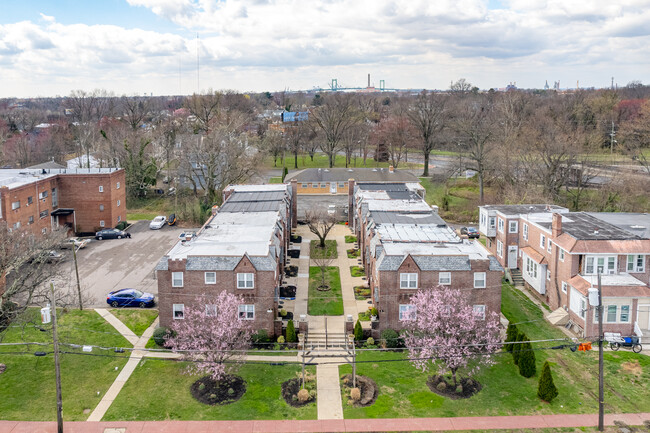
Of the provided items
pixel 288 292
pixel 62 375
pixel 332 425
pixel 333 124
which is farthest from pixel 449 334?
pixel 333 124

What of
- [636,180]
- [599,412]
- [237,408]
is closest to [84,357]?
[237,408]

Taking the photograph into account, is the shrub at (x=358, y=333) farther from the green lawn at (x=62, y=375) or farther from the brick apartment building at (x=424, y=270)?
the green lawn at (x=62, y=375)

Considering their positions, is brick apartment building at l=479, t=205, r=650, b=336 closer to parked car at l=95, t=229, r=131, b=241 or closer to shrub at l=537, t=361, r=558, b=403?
shrub at l=537, t=361, r=558, b=403

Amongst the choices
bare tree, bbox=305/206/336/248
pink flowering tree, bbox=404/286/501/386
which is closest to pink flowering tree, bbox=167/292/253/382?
pink flowering tree, bbox=404/286/501/386

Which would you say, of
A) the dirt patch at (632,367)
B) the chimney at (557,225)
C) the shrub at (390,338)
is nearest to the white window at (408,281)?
the shrub at (390,338)

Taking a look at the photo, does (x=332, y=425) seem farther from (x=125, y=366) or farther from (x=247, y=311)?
(x=125, y=366)

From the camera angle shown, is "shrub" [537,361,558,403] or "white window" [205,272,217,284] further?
"white window" [205,272,217,284]
